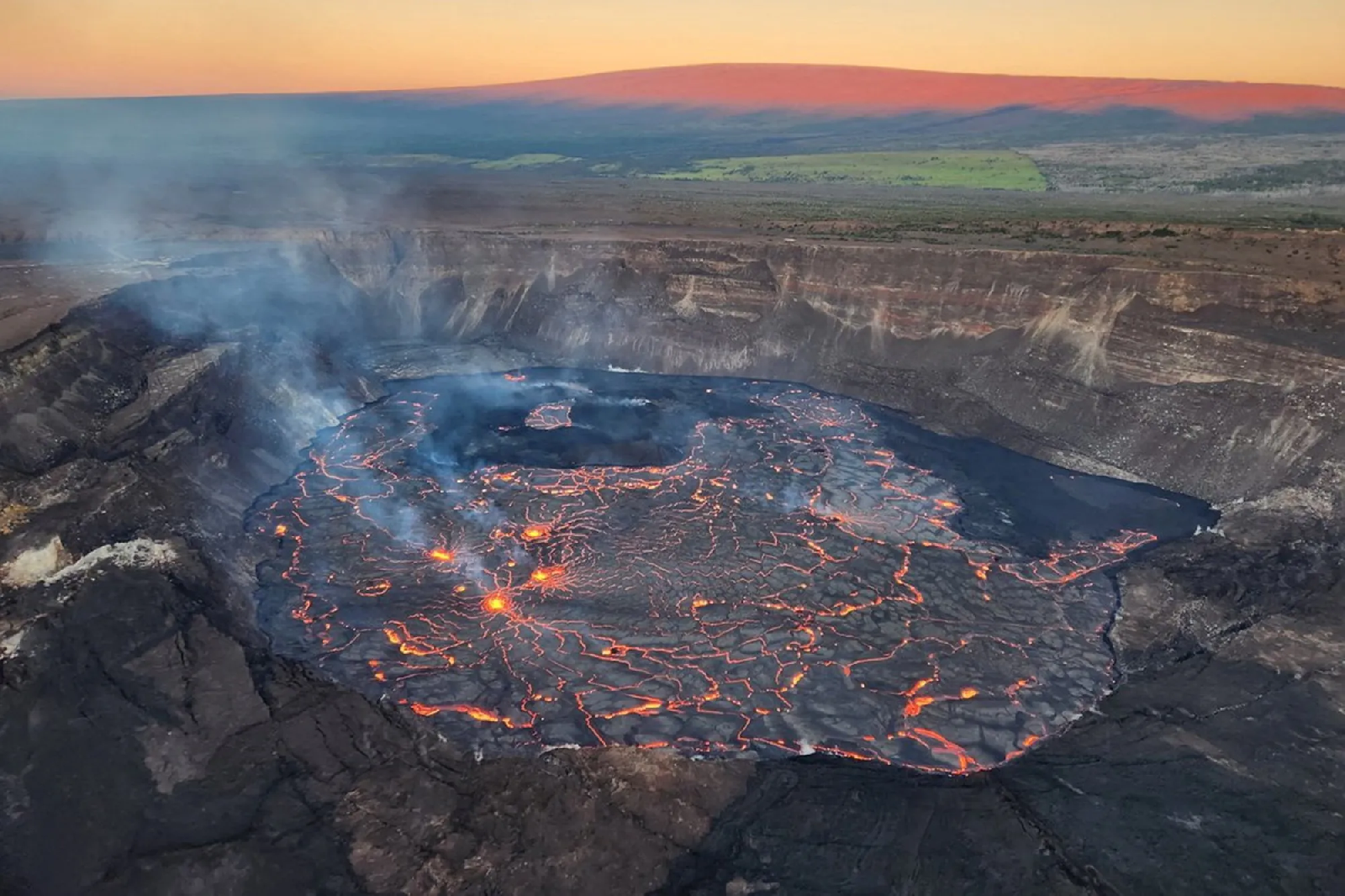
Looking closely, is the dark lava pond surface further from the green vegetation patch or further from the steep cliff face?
the green vegetation patch

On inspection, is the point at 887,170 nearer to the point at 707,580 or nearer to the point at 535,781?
the point at 707,580

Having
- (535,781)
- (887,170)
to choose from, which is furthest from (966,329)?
(887,170)

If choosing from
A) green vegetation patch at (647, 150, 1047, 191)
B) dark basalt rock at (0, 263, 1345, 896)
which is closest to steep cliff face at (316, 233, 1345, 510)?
dark basalt rock at (0, 263, 1345, 896)

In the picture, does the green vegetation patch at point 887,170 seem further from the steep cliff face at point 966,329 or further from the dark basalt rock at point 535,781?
the dark basalt rock at point 535,781

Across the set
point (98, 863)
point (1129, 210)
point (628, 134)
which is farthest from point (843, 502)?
point (628, 134)

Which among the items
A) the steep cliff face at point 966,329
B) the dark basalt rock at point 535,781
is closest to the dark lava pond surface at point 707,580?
the dark basalt rock at point 535,781

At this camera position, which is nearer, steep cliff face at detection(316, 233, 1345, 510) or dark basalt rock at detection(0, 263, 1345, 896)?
dark basalt rock at detection(0, 263, 1345, 896)

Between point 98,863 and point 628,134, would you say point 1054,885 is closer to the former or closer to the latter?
point 98,863
